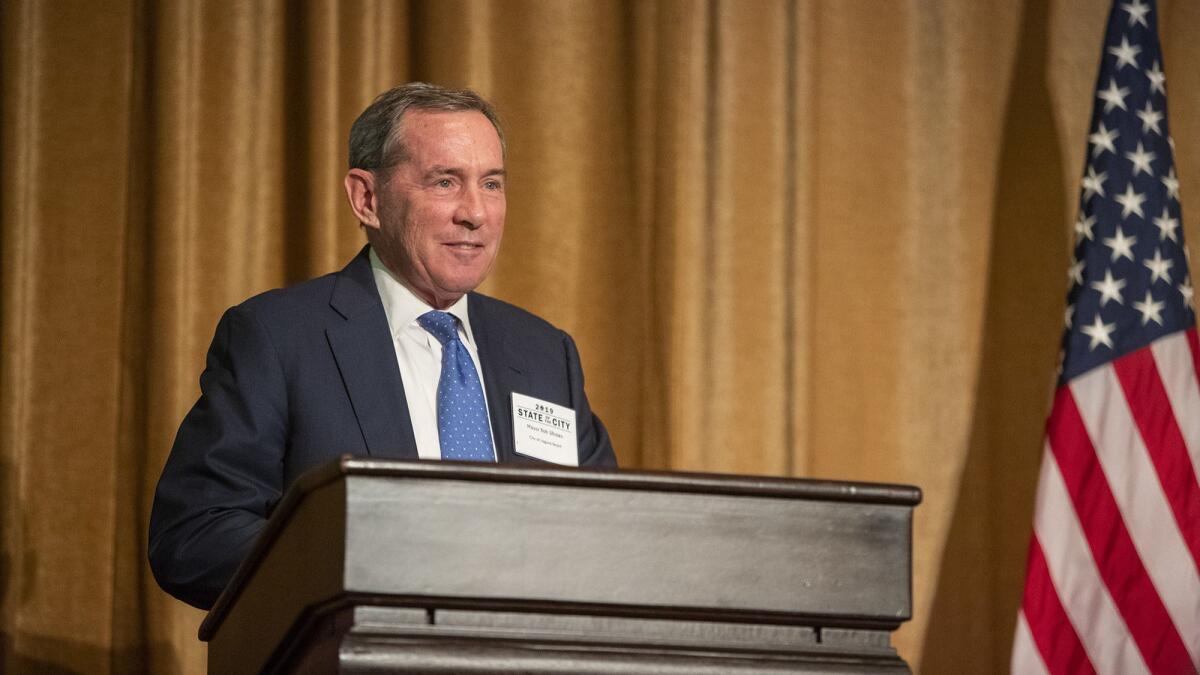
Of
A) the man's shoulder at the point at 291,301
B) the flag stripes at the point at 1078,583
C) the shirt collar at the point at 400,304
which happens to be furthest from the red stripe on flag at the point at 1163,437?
the man's shoulder at the point at 291,301

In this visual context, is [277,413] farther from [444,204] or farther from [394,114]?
[394,114]

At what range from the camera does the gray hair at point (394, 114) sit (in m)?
2.74

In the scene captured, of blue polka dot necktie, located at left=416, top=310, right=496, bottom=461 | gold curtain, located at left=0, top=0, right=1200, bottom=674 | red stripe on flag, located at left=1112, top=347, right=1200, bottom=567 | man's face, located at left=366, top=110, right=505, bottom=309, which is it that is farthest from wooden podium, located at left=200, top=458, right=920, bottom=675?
red stripe on flag, located at left=1112, top=347, right=1200, bottom=567

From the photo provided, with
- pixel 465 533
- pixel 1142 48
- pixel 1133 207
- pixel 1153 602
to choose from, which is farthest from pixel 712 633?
pixel 1142 48

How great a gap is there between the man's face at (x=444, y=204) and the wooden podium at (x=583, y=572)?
3.85ft

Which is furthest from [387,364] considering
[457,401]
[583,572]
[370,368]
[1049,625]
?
[1049,625]

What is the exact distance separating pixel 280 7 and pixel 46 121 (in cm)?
69

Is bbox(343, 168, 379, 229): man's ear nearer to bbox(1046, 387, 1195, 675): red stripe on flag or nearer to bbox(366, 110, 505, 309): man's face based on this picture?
bbox(366, 110, 505, 309): man's face

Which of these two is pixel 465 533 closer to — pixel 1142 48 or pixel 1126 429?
pixel 1126 429

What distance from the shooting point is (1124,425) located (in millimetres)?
3715

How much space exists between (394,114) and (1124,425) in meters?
2.15

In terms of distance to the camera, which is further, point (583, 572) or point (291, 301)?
point (291, 301)

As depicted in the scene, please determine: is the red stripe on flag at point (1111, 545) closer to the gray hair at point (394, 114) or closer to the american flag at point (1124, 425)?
the american flag at point (1124, 425)

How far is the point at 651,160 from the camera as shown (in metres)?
4.08
